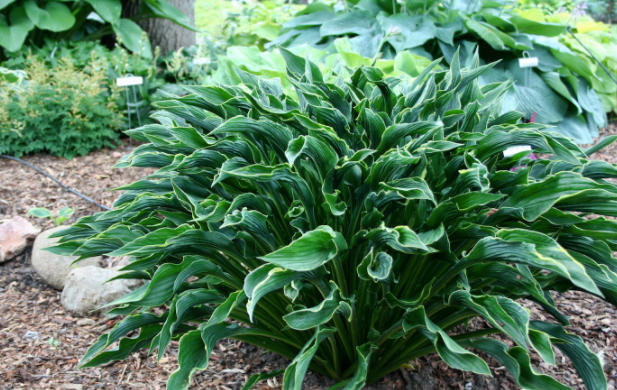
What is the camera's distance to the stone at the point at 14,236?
107 inches

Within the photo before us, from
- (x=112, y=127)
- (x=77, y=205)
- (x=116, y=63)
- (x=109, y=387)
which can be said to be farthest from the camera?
(x=116, y=63)

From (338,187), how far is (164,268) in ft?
1.91

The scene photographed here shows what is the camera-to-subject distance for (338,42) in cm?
371

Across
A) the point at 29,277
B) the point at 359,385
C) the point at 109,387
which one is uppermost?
the point at 359,385

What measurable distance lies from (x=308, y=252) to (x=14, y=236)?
7.51 ft

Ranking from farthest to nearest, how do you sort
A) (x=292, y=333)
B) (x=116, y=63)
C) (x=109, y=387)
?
(x=116, y=63) < (x=109, y=387) < (x=292, y=333)

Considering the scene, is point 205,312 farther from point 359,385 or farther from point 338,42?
point 338,42

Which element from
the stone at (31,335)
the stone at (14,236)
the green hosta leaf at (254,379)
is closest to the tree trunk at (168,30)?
the stone at (14,236)

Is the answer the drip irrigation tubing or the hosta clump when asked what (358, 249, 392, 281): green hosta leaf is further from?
the drip irrigation tubing

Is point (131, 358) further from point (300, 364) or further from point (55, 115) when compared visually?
point (55, 115)

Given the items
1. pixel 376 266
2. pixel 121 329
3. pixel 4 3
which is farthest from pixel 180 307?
pixel 4 3

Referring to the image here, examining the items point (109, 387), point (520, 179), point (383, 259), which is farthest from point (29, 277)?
point (520, 179)

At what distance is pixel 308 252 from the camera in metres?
1.22

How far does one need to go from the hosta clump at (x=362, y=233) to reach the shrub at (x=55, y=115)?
2.31 meters
